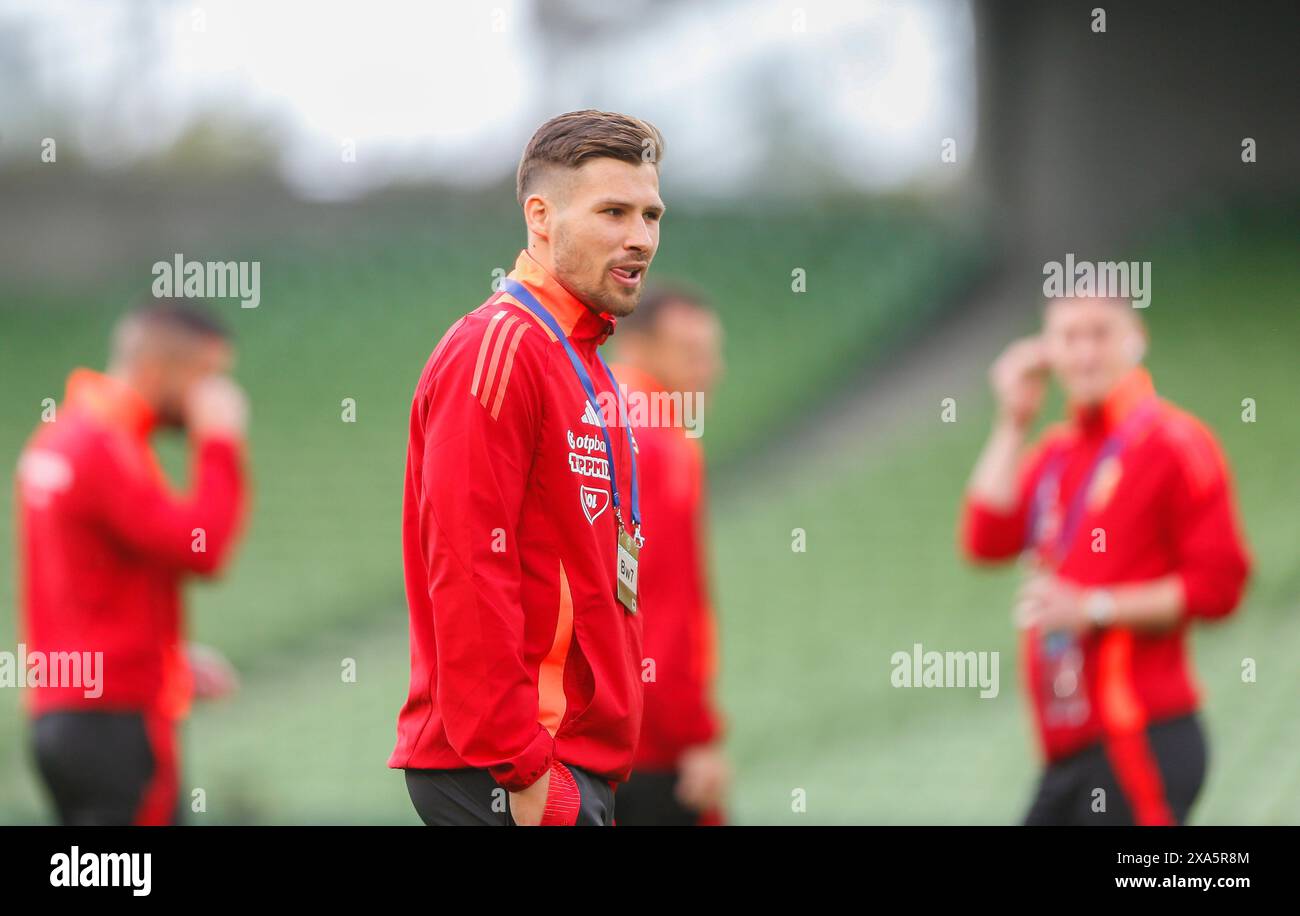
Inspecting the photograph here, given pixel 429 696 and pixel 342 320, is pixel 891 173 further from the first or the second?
pixel 429 696

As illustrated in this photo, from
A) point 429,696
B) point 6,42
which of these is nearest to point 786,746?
point 429,696

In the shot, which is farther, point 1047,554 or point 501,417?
point 1047,554

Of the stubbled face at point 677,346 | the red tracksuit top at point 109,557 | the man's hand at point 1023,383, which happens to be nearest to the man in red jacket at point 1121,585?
the man's hand at point 1023,383

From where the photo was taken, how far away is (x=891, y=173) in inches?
582

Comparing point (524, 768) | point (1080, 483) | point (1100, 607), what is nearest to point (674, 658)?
point (1100, 607)

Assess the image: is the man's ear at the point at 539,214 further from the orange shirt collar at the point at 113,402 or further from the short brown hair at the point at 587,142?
the orange shirt collar at the point at 113,402

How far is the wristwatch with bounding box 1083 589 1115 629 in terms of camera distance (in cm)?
450

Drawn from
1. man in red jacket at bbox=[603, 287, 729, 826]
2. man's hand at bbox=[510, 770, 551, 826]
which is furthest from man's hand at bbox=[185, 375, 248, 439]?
man's hand at bbox=[510, 770, 551, 826]

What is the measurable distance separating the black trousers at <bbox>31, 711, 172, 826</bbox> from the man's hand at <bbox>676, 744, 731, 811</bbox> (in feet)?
5.77

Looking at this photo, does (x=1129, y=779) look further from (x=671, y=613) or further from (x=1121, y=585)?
(x=671, y=613)

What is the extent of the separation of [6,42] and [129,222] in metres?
2.57

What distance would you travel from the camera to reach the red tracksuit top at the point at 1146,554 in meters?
4.46

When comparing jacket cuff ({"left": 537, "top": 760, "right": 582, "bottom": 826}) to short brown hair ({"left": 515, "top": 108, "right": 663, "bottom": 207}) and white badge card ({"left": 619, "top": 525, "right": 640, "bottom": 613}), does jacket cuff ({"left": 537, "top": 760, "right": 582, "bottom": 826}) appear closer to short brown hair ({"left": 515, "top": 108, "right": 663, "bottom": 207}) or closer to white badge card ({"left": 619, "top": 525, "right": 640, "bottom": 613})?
white badge card ({"left": 619, "top": 525, "right": 640, "bottom": 613})

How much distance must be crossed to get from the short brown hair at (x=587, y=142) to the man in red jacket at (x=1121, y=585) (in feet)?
7.78
